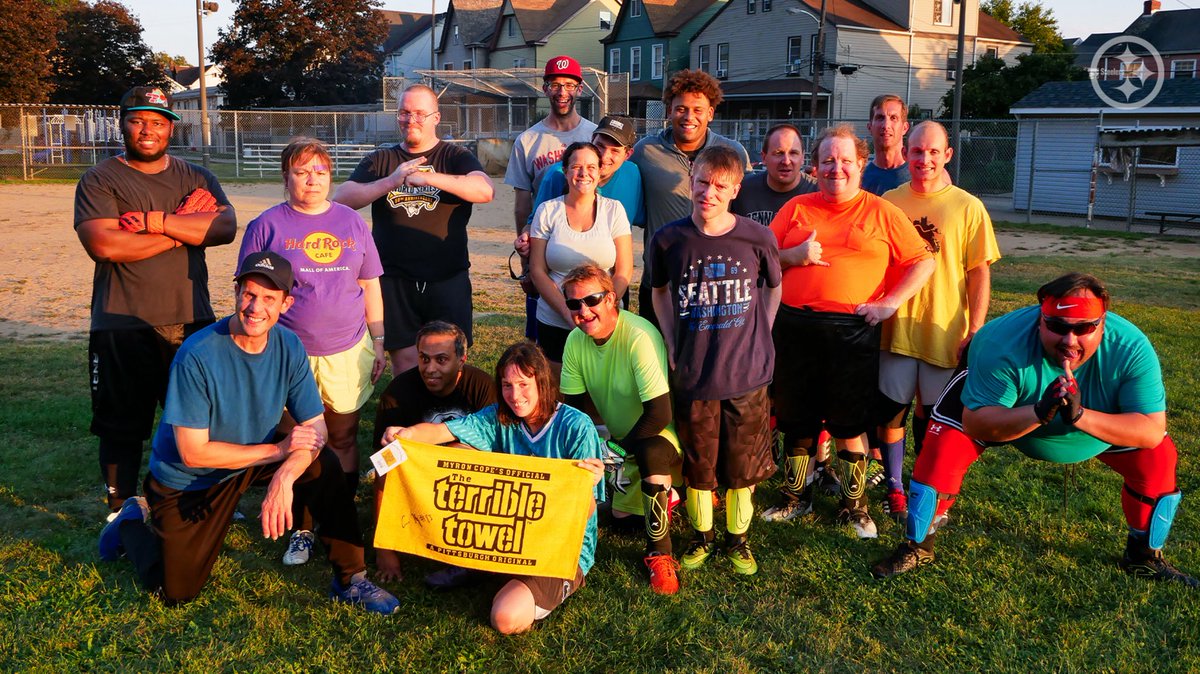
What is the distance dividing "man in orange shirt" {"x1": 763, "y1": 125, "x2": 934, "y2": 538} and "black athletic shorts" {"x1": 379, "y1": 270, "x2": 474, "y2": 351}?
192cm

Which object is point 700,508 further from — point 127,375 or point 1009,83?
point 1009,83

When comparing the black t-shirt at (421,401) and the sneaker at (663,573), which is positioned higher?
the black t-shirt at (421,401)

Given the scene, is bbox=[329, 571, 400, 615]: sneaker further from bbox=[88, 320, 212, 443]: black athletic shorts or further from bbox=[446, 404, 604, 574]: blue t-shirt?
bbox=[88, 320, 212, 443]: black athletic shorts

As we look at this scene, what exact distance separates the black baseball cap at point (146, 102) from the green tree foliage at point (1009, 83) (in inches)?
1340

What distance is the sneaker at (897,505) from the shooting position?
4.86 m

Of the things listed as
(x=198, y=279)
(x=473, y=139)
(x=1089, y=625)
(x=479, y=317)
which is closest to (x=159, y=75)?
(x=473, y=139)

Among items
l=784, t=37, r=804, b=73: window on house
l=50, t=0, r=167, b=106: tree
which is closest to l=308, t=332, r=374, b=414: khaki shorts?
l=784, t=37, r=804, b=73: window on house

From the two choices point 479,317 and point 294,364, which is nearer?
point 294,364

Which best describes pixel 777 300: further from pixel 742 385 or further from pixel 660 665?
pixel 660 665

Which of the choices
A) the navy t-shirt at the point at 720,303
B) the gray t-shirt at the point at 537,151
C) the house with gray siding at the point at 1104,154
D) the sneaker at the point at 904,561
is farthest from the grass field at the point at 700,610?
the house with gray siding at the point at 1104,154

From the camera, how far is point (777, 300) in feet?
14.3

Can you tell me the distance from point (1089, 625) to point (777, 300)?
72.9 inches

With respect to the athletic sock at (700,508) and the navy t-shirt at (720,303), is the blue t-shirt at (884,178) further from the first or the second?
the athletic sock at (700,508)

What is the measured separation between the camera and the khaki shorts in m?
4.60
